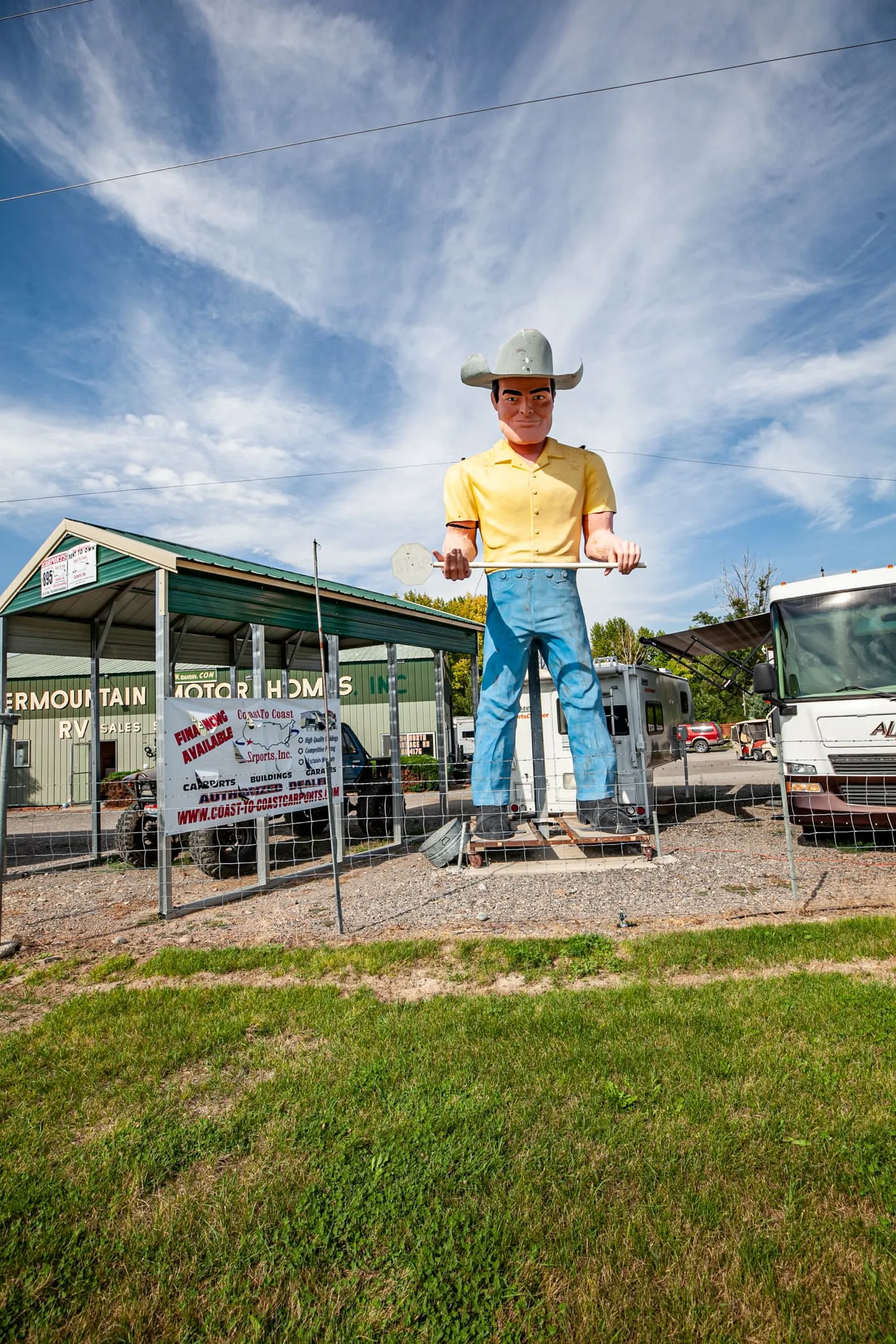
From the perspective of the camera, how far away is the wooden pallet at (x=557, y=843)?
264 inches

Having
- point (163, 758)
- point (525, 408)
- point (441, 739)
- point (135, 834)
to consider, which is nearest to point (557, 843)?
point (441, 739)

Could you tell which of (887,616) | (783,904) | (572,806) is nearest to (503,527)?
(783,904)

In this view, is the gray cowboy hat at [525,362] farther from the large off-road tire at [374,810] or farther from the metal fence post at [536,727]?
the large off-road tire at [374,810]

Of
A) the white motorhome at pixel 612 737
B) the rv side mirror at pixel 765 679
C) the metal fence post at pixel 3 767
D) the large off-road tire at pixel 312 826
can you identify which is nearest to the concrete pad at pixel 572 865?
the rv side mirror at pixel 765 679

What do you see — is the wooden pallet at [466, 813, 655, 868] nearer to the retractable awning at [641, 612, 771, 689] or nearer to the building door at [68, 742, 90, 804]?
the retractable awning at [641, 612, 771, 689]

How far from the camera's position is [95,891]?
24.2 ft

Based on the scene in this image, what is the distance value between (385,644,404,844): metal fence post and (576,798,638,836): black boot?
274 cm

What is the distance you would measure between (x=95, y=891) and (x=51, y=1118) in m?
5.21

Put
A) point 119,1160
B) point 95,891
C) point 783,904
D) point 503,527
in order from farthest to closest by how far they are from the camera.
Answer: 1. point 95,891
2. point 503,527
3. point 783,904
4. point 119,1160

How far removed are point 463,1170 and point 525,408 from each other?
6091mm

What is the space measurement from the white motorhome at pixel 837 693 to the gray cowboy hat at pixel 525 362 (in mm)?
3972

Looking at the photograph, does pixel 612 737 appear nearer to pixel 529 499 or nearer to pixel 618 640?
pixel 529 499

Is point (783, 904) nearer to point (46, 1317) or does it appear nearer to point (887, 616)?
point (887, 616)

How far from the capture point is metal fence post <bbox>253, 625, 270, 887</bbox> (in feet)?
23.7
